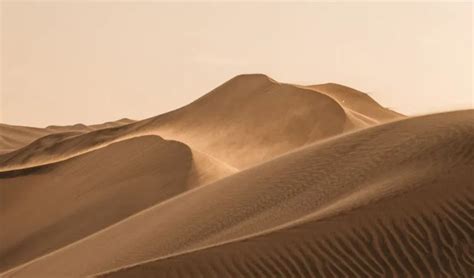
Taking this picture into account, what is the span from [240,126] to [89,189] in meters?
3.55

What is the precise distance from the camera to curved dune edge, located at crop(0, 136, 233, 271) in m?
10.9

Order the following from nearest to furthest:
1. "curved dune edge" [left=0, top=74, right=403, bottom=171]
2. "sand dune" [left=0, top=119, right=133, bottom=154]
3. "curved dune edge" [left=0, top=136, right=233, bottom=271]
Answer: "curved dune edge" [left=0, top=136, right=233, bottom=271], "curved dune edge" [left=0, top=74, right=403, bottom=171], "sand dune" [left=0, top=119, right=133, bottom=154]

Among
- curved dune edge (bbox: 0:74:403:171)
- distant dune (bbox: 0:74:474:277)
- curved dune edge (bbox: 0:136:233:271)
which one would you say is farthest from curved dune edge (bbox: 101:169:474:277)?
curved dune edge (bbox: 0:74:403:171)

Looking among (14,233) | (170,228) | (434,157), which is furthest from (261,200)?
(14,233)

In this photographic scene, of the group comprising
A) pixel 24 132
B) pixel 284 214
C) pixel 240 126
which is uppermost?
pixel 284 214

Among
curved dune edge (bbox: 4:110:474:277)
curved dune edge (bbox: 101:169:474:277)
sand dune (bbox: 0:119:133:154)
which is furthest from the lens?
sand dune (bbox: 0:119:133:154)

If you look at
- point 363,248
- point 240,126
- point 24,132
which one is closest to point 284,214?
point 363,248

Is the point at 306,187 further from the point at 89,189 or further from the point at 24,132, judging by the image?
the point at 24,132

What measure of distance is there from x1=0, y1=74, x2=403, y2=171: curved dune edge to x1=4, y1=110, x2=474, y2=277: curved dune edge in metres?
5.72

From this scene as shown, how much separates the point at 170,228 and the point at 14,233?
5.16 m

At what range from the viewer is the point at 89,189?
12250 mm

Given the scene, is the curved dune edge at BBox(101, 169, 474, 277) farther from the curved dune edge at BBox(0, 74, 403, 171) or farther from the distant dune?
the curved dune edge at BBox(0, 74, 403, 171)

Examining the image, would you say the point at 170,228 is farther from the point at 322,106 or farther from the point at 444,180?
the point at 322,106

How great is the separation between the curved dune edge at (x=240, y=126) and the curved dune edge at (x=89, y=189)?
0.67 metres
